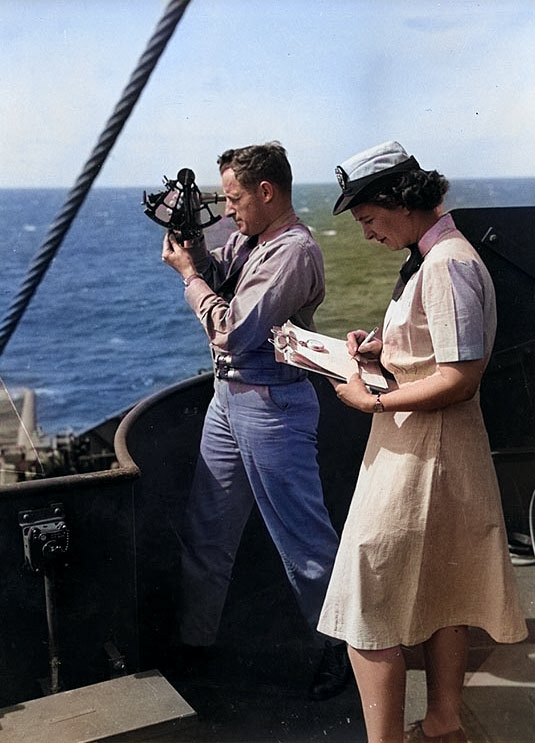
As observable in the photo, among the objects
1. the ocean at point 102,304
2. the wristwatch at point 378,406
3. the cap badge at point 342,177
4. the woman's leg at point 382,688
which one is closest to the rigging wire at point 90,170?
the ocean at point 102,304

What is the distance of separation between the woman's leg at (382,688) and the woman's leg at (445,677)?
11 cm

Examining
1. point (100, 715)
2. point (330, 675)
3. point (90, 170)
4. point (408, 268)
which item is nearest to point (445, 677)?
point (330, 675)

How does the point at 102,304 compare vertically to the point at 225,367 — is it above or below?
above

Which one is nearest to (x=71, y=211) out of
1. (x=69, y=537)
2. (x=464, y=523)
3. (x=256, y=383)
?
(x=256, y=383)

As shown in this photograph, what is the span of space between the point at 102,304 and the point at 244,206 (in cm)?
39

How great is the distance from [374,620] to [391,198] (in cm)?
91

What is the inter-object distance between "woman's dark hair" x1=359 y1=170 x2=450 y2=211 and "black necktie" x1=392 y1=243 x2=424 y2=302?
0.09 metres

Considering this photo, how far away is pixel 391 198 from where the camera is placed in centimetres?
201

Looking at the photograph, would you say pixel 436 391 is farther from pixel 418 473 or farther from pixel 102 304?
pixel 102 304

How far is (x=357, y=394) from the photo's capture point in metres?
2.06

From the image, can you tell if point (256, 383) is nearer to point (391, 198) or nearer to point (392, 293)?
point (392, 293)

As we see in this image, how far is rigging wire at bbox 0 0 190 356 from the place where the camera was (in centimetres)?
178

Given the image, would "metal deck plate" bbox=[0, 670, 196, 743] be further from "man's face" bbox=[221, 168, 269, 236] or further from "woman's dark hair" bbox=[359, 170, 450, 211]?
"woman's dark hair" bbox=[359, 170, 450, 211]

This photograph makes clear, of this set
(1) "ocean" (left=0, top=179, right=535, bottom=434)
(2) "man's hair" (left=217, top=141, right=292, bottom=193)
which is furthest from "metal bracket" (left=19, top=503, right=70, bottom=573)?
(2) "man's hair" (left=217, top=141, right=292, bottom=193)
